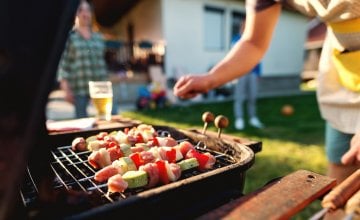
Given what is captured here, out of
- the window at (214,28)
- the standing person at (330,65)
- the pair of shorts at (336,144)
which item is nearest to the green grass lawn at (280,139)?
the pair of shorts at (336,144)

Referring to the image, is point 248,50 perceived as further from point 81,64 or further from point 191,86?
point 81,64

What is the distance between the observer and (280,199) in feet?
2.80

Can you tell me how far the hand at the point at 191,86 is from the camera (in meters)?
1.53

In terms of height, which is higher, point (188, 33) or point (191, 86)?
point (188, 33)

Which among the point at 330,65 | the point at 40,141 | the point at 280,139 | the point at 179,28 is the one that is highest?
the point at 179,28

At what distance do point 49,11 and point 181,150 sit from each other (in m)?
0.85

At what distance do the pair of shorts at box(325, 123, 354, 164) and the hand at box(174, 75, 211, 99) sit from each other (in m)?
0.75

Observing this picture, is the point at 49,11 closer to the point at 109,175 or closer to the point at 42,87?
the point at 42,87

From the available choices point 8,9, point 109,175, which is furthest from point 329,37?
point 8,9

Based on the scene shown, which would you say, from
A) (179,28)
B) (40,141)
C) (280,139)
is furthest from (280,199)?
(179,28)

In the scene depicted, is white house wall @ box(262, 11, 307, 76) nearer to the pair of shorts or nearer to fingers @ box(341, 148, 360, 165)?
the pair of shorts

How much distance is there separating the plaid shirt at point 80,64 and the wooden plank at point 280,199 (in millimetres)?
3474

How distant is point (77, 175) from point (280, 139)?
4426mm

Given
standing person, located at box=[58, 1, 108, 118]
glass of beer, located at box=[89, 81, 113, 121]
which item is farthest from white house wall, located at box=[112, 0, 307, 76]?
glass of beer, located at box=[89, 81, 113, 121]
